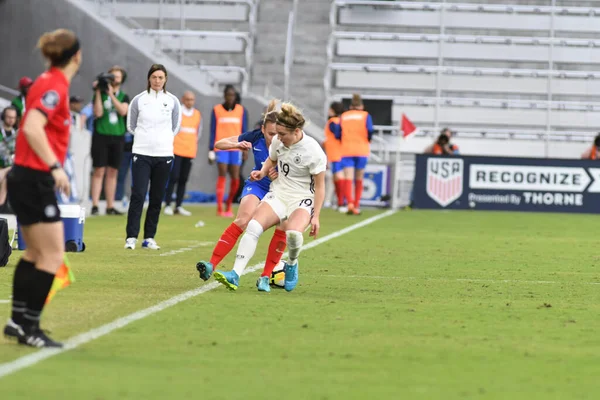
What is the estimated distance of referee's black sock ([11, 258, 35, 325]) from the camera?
6652 mm

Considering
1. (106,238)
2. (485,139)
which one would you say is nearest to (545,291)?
(106,238)

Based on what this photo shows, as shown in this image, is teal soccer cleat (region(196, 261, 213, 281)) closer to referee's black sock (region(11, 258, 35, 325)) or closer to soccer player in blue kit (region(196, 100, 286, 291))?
soccer player in blue kit (region(196, 100, 286, 291))

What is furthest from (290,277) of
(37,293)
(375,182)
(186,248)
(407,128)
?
(407,128)

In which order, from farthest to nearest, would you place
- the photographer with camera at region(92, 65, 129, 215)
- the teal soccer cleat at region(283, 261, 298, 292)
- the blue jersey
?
the photographer with camera at region(92, 65, 129, 215)
the blue jersey
the teal soccer cleat at region(283, 261, 298, 292)

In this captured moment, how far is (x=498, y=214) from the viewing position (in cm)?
2562

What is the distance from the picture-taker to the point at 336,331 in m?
7.47

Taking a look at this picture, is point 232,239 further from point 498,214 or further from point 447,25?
point 447,25

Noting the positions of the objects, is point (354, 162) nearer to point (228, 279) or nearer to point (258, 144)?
point (258, 144)

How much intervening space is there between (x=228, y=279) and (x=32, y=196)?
9.89 feet

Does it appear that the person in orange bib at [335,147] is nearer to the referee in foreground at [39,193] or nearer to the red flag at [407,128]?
the red flag at [407,128]

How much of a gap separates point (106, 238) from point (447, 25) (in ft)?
67.8

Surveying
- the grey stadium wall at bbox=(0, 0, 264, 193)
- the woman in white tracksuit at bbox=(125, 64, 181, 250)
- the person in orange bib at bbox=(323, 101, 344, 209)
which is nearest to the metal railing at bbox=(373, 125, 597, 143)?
the grey stadium wall at bbox=(0, 0, 264, 193)

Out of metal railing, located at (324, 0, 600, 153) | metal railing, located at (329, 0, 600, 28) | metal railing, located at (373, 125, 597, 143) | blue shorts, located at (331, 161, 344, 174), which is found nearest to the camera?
blue shorts, located at (331, 161, 344, 174)

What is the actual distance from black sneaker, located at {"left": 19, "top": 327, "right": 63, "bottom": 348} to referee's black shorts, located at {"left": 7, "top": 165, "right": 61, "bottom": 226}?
1.81ft
